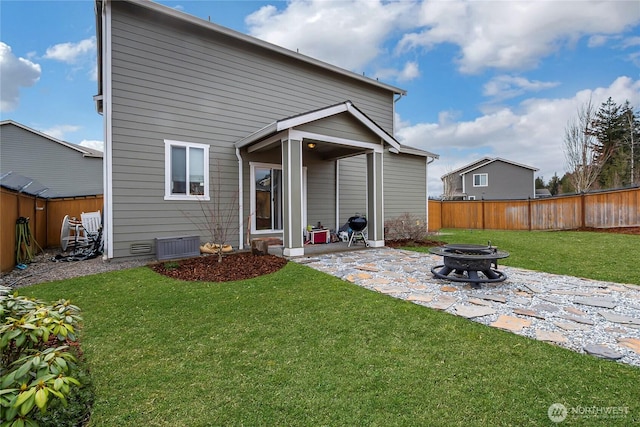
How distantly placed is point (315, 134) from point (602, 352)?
6128 mm

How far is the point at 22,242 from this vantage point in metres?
7.01

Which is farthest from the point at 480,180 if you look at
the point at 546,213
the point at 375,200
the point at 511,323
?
the point at 511,323

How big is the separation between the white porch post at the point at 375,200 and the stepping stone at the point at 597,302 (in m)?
4.76

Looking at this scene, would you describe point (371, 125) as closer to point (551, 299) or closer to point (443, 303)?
point (443, 303)

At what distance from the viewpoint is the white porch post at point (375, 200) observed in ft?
27.4

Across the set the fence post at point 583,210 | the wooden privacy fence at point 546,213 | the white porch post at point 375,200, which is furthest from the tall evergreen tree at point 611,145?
the white porch post at point 375,200

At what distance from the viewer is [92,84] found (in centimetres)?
1064

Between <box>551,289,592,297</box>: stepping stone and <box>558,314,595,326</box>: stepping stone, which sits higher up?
<box>551,289,592,297</box>: stepping stone

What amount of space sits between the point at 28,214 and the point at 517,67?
1828cm

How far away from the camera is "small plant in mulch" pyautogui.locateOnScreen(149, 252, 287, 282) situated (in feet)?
18.0

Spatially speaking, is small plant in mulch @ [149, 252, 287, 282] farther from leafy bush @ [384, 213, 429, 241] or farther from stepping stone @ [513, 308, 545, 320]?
leafy bush @ [384, 213, 429, 241]

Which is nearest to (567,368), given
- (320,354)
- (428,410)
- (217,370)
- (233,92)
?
(428,410)

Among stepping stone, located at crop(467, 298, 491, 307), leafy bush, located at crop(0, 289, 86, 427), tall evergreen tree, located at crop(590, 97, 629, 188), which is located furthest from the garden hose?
tall evergreen tree, located at crop(590, 97, 629, 188)

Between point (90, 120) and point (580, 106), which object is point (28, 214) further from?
point (580, 106)
